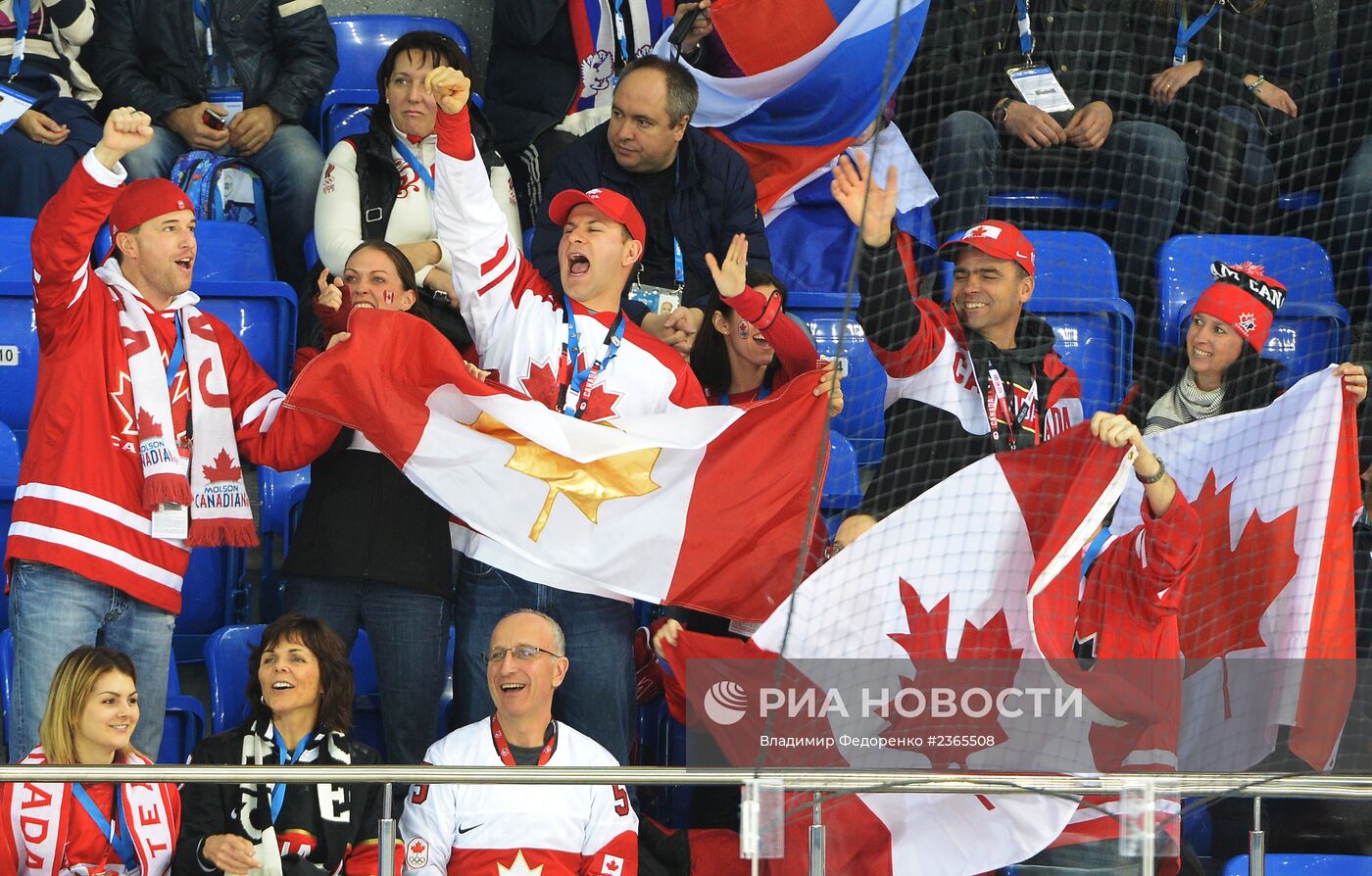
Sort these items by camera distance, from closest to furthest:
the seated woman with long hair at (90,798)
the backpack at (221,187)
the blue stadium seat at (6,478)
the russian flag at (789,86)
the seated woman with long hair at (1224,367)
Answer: the seated woman with long hair at (90,798)
the seated woman with long hair at (1224,367)
the blue stadium seat at (6,478)
the backpack at (221,187)
the russian flag at (789,86)

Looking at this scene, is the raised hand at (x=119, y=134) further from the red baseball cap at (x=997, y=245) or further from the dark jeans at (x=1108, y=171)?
the dark jeans at (x=1108, y=171)

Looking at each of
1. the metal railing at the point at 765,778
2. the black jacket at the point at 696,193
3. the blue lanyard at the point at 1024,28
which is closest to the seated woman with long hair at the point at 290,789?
the metal railing at the point at 765,778

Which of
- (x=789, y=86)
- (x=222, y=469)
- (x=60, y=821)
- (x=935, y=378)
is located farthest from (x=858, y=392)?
(x=60, y=821)

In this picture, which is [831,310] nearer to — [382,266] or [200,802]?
[382,266]

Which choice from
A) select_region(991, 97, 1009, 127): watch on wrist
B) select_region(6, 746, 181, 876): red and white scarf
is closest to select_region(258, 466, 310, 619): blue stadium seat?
select_region(6, 746, 181, 876): red and white scarf

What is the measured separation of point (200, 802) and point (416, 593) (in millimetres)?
670

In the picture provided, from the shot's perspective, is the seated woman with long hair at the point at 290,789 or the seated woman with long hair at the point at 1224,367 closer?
the seated woman with long hair at the point at 290,789

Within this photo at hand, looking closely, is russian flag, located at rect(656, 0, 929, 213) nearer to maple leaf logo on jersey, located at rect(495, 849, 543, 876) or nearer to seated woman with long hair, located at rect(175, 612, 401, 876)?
seated woman with long hair, located at rect(175, 612, 401, 876)

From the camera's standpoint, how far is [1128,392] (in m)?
3.96

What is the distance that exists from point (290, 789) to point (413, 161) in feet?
6.23

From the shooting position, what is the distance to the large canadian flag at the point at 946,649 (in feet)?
10.4

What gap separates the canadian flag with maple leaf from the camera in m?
3.39

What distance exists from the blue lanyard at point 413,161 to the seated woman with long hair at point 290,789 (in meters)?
1.49

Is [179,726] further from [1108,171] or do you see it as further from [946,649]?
[1108,171]
